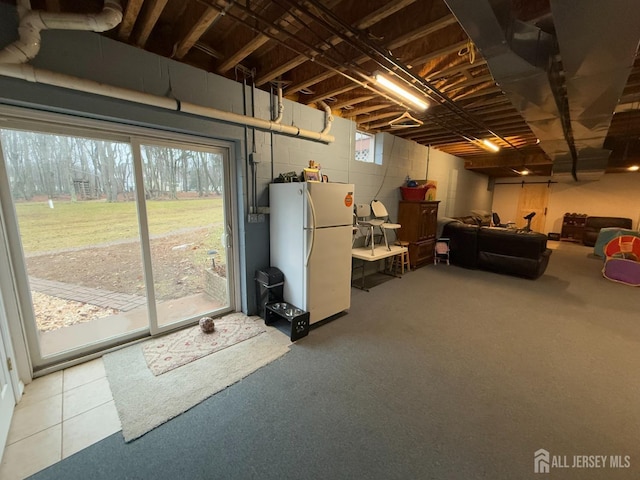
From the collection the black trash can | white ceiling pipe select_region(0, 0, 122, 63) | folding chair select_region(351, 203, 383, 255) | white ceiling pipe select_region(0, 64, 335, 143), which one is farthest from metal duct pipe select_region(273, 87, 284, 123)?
folding chair select_region(351, 203, 383, 255)

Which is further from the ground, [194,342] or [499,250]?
[499,250]

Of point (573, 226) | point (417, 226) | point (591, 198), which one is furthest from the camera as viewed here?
point (573, 226)

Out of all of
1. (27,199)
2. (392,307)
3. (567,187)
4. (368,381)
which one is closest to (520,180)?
(567,187)

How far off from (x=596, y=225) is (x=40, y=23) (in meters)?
12.8

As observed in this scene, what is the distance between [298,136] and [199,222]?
5.50ft

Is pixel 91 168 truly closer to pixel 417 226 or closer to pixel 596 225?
pixel 417 226

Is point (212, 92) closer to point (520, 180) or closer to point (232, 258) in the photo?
point (232, 258)

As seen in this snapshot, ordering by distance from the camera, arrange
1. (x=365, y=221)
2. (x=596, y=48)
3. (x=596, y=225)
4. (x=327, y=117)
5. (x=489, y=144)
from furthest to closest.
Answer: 1. (x=596, y=225)
2. (x=489, y=144)
3. (x=365, y=221)
4. (x=327, y=117)
5. (x=596, y=48)

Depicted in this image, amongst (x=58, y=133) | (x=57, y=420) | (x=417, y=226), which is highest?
(x=58, y=133)

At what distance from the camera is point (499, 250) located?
16.4ft

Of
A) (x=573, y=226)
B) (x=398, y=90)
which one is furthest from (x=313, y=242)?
(x=573, y=226)

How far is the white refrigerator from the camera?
2.72 meters

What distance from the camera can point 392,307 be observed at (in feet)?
11.5

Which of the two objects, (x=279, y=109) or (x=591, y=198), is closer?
(x=279, y=109)
